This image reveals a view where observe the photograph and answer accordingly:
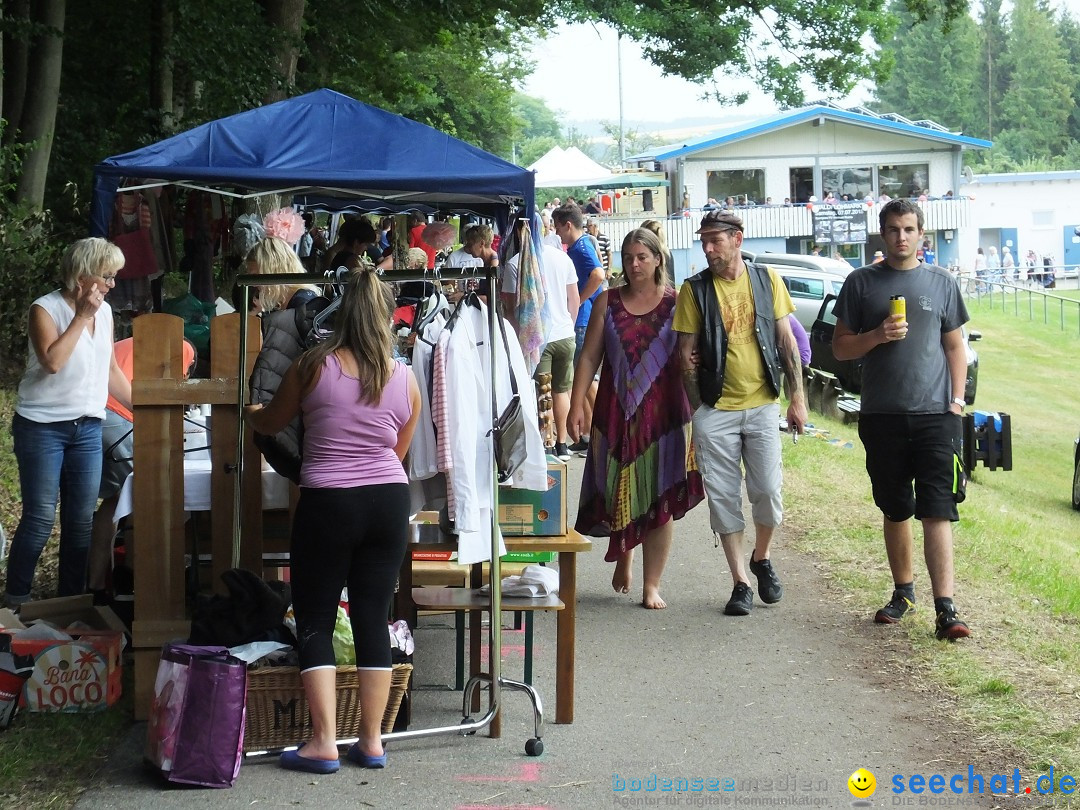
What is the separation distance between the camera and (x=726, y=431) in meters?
7.21

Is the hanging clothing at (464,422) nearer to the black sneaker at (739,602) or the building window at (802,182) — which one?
the black sneaker at (739,602)

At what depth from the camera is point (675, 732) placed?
552 centimetres

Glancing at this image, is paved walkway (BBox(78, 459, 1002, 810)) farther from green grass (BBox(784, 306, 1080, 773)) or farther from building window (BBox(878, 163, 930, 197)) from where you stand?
building window (BBox(878, 163, 930, 197))

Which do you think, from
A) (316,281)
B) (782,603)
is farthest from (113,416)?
(782,603)

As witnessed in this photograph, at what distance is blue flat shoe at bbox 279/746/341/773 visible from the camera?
496 centimetres

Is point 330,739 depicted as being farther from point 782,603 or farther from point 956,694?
point 782,603

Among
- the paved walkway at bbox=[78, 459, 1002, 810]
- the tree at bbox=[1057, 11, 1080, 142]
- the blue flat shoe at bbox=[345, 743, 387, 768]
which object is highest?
the tree at bbox=[1057, 11, 1080, 142]

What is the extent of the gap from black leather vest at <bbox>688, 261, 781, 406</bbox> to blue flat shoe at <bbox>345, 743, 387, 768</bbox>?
290 centimetres

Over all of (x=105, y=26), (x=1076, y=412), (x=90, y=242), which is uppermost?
(x=105, y=26)

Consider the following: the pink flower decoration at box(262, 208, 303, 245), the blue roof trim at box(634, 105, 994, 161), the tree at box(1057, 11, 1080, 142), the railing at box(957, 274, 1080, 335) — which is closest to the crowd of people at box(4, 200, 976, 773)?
the pink flower decoration at box(262, 208, 303, 245)

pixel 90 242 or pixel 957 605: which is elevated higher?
pixel 90 242

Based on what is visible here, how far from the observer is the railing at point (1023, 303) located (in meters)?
37.6

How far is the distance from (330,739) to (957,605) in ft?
12.6

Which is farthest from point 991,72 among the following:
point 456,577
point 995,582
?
point 456,577
